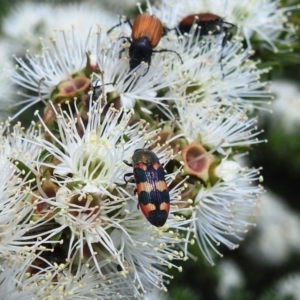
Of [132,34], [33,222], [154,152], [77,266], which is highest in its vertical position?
[132,34]

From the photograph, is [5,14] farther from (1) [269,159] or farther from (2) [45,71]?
(1) [269,159]

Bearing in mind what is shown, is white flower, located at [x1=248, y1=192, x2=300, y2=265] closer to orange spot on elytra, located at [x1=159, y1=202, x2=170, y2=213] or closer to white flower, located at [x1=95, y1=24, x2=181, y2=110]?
white flower, located at [x1=95, y1=24, x2=181, y2=110]

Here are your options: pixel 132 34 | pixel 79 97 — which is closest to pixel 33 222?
pixel 79 97

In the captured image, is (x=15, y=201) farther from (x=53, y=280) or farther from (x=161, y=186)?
(x=161, y=186)

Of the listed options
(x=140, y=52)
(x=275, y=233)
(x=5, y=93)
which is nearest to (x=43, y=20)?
(x=5, y=93)

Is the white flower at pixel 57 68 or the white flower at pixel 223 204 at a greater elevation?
the white flower at pixel 57 68

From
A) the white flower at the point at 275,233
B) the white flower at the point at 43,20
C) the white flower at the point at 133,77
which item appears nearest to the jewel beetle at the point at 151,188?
the white flower at the point at 133,77

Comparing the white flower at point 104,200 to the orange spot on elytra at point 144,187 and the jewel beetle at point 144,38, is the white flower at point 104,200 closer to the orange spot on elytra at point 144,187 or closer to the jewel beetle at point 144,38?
the orange spot on elytra at point 144,187

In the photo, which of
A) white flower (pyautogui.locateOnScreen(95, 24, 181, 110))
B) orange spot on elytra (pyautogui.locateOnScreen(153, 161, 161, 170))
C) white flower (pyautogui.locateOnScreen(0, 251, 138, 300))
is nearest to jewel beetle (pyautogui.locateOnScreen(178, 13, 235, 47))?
white flower (pyautogui.locateOnScreen(95, 24, 181, 110))
